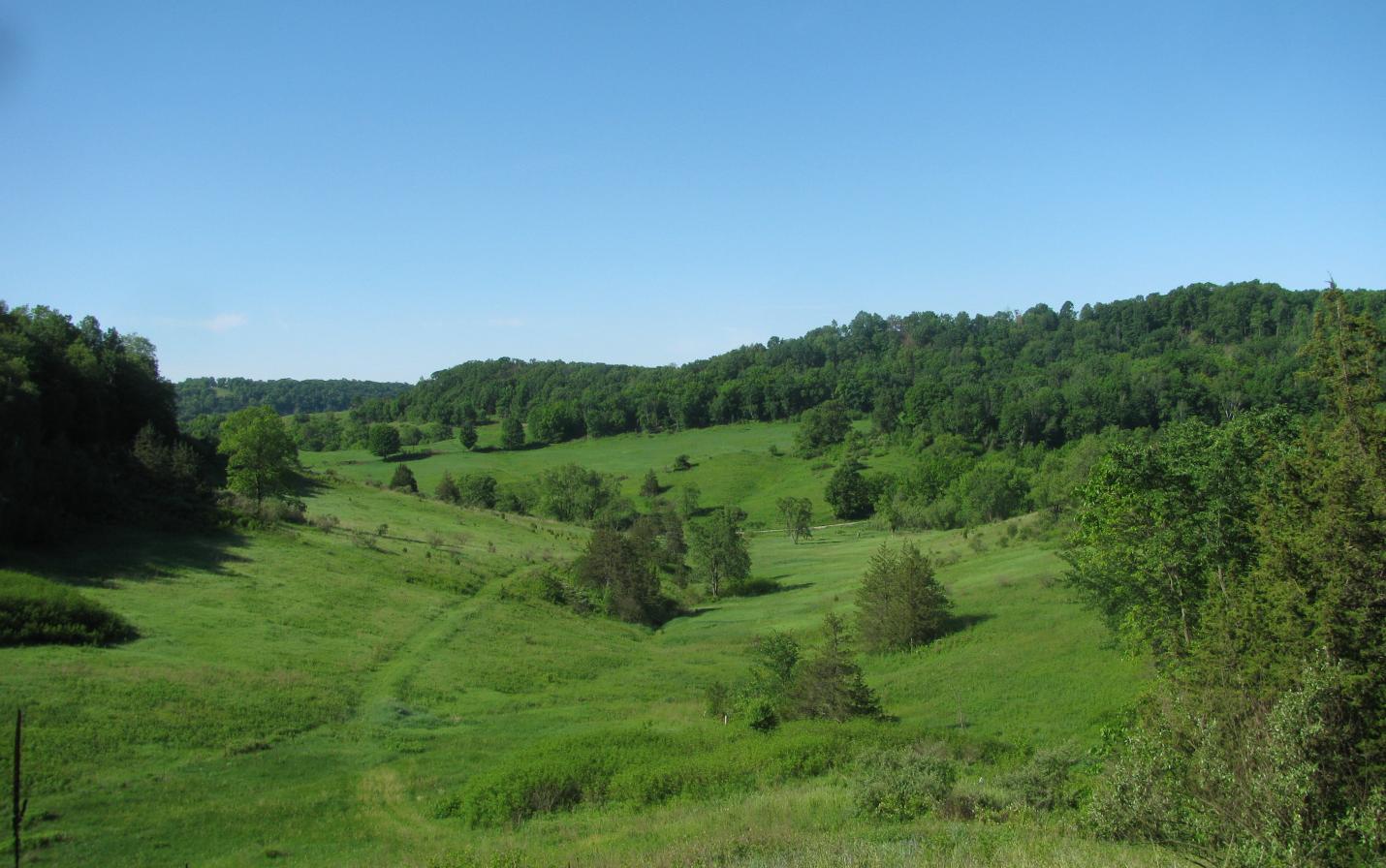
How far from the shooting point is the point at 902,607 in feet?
137

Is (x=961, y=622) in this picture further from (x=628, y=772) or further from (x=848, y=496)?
(x=848, y=496)

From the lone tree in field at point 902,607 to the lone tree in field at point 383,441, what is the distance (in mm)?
113491

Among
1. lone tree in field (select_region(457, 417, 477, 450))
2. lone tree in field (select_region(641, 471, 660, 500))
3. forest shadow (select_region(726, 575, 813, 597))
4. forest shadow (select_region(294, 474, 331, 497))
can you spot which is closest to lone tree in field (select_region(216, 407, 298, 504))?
forest shadow (select_region(294, 474, 331, 497))

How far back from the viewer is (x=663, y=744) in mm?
23656

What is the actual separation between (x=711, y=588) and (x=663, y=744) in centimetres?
4539

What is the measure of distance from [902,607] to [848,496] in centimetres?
7728

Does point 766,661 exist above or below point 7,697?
below

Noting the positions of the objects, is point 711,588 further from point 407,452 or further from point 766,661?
point 407,452

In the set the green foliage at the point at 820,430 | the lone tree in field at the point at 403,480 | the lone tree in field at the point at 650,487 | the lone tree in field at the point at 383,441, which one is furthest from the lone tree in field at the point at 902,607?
the lone tree in field at the point at 383,441

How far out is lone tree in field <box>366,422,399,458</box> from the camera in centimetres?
13925

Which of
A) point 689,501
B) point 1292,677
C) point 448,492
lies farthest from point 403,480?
point 1292,677

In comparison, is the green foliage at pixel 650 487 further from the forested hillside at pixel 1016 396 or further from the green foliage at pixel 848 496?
the forested hillside at pixel 1016 396

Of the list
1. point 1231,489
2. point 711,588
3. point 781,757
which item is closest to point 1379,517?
point 1231,489

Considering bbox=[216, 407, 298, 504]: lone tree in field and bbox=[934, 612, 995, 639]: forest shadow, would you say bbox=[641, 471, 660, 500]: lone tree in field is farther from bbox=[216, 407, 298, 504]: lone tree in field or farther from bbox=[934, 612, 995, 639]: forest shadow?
bbox=[934, 612, 995, 639]: forest shadow
